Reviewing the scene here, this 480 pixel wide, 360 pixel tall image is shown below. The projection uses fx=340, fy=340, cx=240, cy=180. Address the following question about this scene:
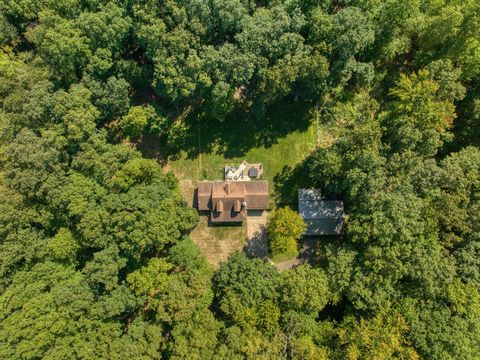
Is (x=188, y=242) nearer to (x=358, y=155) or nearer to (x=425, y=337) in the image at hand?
(x=358, y=155)

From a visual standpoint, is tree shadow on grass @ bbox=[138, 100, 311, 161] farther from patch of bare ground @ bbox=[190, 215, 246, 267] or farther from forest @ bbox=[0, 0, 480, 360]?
patch of bare ground @ bbox=[190, 215, 246, 267]

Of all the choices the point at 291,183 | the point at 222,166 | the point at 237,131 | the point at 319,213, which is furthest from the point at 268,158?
the point at 319,213

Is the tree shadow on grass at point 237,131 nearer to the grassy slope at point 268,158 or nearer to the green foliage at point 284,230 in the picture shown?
the grassy slope at point 268,158

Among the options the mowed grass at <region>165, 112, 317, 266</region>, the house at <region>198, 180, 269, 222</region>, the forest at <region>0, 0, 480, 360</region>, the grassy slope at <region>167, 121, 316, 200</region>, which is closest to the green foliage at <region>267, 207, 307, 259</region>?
the house at <region>198, 180, 269, 222</region>

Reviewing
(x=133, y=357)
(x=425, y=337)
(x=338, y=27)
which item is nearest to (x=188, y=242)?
(x=133, y=357)

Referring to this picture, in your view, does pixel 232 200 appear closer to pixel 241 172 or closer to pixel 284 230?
pixel 241 172
